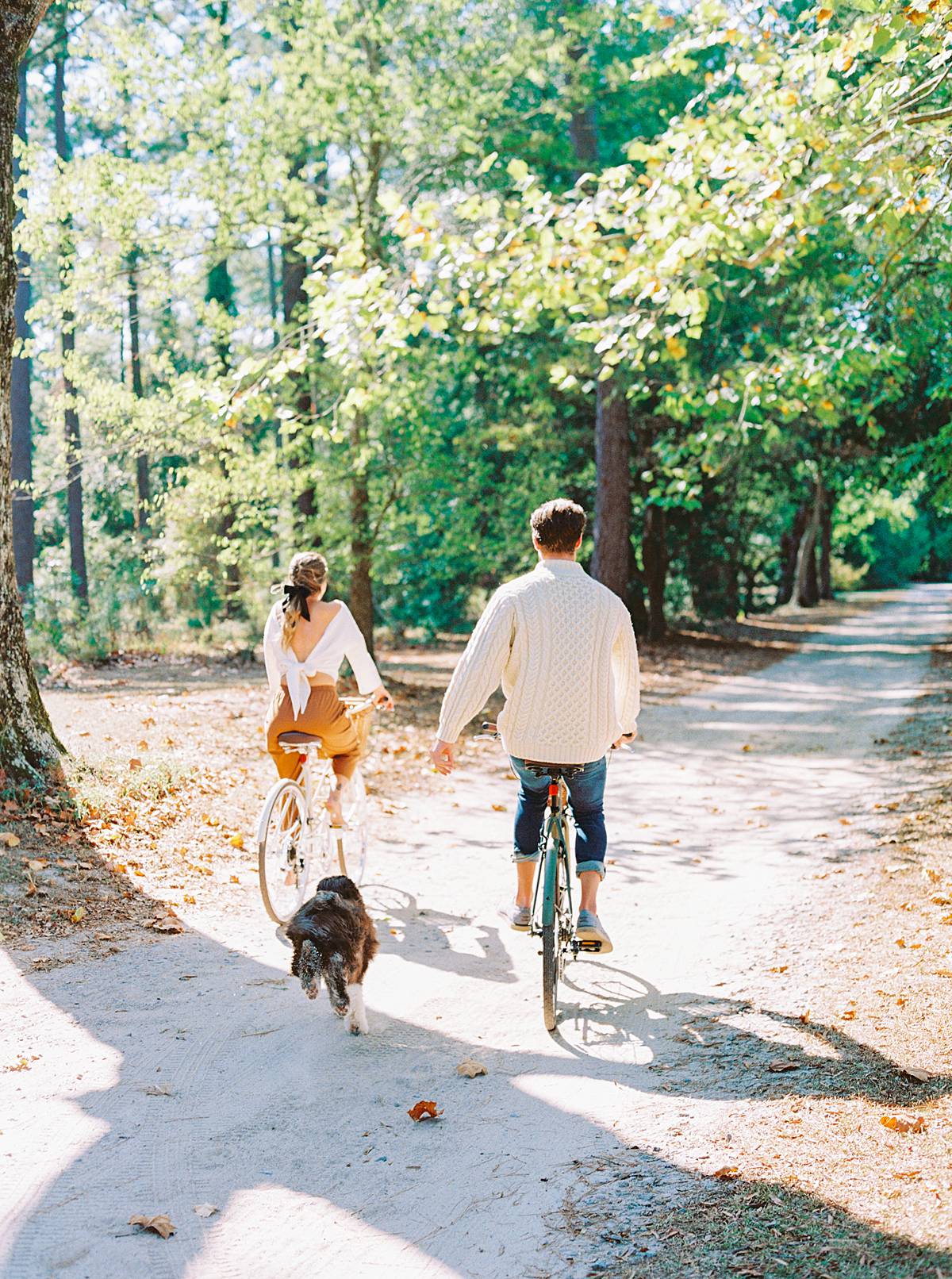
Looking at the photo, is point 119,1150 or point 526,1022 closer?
point 119,1150

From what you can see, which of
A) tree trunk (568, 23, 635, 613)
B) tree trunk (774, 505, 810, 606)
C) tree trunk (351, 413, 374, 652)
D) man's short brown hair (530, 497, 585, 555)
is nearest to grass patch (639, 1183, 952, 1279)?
man's short brown hair (530, 497, 585, 555)

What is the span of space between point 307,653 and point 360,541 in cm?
995

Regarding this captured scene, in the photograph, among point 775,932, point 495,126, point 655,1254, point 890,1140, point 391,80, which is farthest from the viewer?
point 495,126

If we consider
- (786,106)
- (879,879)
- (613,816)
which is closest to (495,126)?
(786,106)

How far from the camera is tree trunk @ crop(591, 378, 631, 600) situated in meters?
21.2

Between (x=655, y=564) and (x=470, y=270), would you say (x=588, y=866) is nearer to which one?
(x=470, y=270)

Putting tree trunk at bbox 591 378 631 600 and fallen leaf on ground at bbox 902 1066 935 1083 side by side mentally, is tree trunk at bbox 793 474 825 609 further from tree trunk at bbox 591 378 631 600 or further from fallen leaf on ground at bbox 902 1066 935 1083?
fallen leaf on ground at bbox 902 1066 935 1083

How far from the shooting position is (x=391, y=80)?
49.1 feet

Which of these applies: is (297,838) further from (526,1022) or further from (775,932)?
(775,932)

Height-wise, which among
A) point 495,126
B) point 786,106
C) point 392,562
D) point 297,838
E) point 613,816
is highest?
point 495,126

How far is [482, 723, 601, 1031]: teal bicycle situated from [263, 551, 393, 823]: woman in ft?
4.76

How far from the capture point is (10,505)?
8.43 meters

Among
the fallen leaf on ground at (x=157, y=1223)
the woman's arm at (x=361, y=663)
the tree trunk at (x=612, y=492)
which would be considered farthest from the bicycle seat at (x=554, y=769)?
the tree trunk at (x=612, y=492)

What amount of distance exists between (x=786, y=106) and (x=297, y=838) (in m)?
5.73
